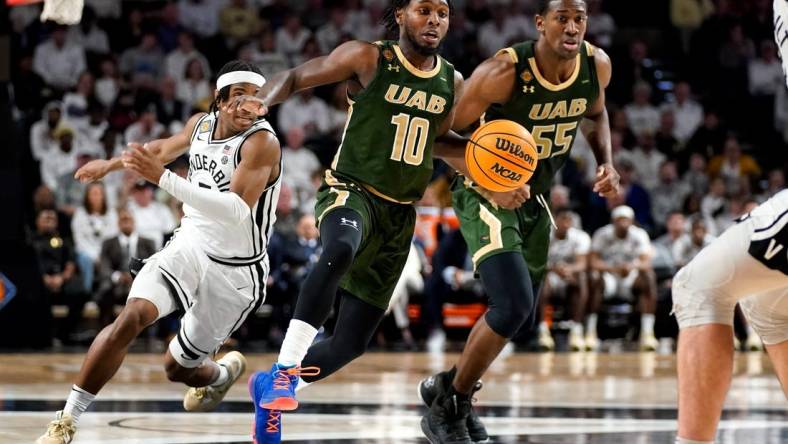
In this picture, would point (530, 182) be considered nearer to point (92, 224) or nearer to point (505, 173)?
point (505, 173)

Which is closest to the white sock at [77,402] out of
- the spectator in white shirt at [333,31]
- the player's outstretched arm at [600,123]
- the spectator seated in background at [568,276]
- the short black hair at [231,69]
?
the short black hair at [231,69]

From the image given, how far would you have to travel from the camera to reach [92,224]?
12.5 m

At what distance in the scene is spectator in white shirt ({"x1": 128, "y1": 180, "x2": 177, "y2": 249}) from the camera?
41.1 feet

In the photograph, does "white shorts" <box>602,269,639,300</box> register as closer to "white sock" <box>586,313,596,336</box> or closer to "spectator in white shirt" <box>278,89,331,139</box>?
"white sock" <box>586,313,596,336</box>

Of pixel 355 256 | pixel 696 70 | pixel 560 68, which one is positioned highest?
pixel 696 70

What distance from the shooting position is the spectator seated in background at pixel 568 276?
518 inches

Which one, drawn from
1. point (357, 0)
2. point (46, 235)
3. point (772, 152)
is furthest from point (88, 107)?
point (772, 152)

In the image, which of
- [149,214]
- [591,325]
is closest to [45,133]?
[149,214]

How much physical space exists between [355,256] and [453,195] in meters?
1.05

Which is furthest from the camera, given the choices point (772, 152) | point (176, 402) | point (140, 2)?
point (772, 152)

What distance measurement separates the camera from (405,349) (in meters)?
12.7

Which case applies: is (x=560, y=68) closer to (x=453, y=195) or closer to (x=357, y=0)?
(x=453, y=195)

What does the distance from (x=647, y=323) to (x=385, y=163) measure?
8.04m

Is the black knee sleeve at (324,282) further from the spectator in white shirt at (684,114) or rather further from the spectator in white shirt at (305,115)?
the spectator in white shirt at (684,114)
